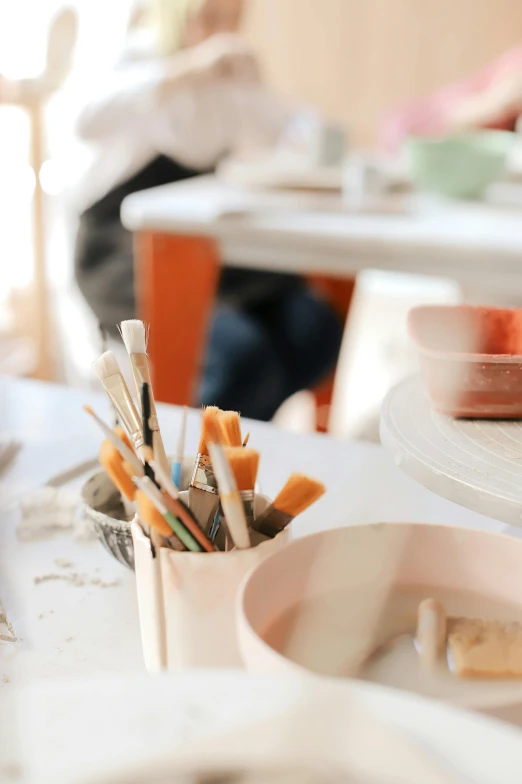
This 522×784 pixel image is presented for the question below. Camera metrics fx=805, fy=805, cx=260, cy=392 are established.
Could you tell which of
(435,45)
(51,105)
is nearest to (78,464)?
(51,105)

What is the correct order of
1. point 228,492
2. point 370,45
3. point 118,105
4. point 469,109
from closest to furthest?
point 228,492, point 118,105, point 469,109, point 370,45

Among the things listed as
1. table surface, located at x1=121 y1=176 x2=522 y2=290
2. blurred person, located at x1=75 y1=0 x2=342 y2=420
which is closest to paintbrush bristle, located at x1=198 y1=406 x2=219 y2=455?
table surface, located at x1=121 y1=176 x2=522 y2=290

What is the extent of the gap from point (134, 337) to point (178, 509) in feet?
0.27

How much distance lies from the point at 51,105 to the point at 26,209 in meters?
0.50

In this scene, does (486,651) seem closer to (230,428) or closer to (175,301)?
(230,428)

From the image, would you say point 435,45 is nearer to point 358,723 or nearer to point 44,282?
point 44,282

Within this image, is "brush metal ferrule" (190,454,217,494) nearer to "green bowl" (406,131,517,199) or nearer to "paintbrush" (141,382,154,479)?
"paintbrush" (141,382,154,479)

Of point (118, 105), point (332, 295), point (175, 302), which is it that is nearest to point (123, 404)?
point (175, 302)

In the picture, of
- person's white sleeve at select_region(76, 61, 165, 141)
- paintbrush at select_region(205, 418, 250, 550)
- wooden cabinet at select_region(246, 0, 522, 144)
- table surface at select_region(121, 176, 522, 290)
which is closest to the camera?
paintbrush at select_region(205, 418, 250, 550)

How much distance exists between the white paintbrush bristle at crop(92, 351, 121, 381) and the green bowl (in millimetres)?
877

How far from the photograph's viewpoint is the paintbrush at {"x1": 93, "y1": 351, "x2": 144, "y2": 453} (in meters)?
0.36

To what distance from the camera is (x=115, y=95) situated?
1.29m

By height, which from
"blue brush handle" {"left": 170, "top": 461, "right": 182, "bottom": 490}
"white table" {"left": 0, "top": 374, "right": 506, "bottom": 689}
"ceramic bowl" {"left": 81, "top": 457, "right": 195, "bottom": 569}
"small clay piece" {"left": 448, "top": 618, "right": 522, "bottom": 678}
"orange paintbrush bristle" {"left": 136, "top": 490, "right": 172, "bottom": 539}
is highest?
"orange paintbrush bristle" {"left": 136, "top": 490, "right": 172, "bottom": 539}

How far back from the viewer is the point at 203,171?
1.42 m
